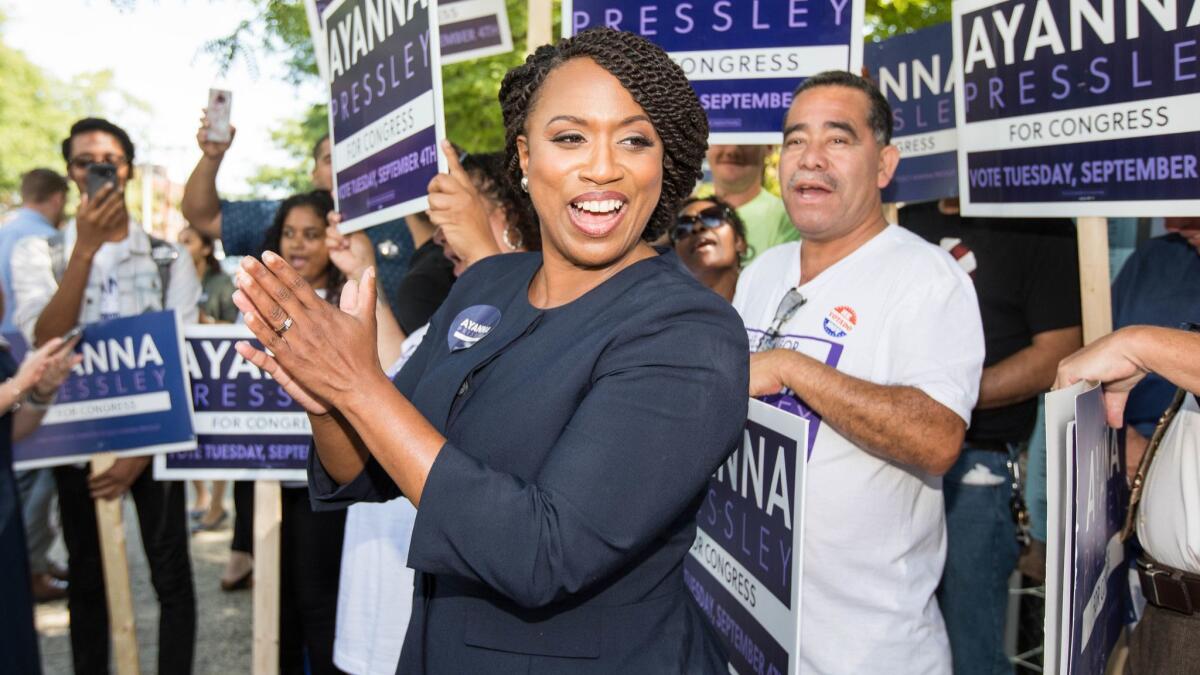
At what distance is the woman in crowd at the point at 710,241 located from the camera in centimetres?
383

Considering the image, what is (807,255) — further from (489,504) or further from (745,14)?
(489,504)

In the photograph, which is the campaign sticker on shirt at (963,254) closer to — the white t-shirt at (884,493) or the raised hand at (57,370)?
the white t-shirt at (884,493)

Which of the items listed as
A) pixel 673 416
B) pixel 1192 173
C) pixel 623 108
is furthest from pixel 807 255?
pixel 673 416

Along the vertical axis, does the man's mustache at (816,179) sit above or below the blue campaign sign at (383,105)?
below

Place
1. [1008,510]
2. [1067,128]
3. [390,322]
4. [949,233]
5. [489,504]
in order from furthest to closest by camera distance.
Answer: [949,233] → [1008,510] → [390,322] → [1067,128] → [489,504]

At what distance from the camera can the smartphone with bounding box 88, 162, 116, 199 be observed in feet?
14.1

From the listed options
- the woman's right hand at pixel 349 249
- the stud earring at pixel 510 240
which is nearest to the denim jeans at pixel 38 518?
the woman's right hand at pixel 349 249

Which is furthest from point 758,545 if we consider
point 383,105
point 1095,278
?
point 383,105

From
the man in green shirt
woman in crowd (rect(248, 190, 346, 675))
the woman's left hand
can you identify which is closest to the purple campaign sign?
woman in crowd (rect(248, 190, 346, 675))

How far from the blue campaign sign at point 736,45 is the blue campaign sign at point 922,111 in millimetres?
713

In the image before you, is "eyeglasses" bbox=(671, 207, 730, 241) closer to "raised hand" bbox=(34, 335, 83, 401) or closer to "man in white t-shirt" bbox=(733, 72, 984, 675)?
"man in white t-shirt" bbox=(733, 72, 984, 675)

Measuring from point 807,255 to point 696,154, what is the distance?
1223 mm

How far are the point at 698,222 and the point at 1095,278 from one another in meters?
1.54

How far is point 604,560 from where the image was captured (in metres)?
1.35
